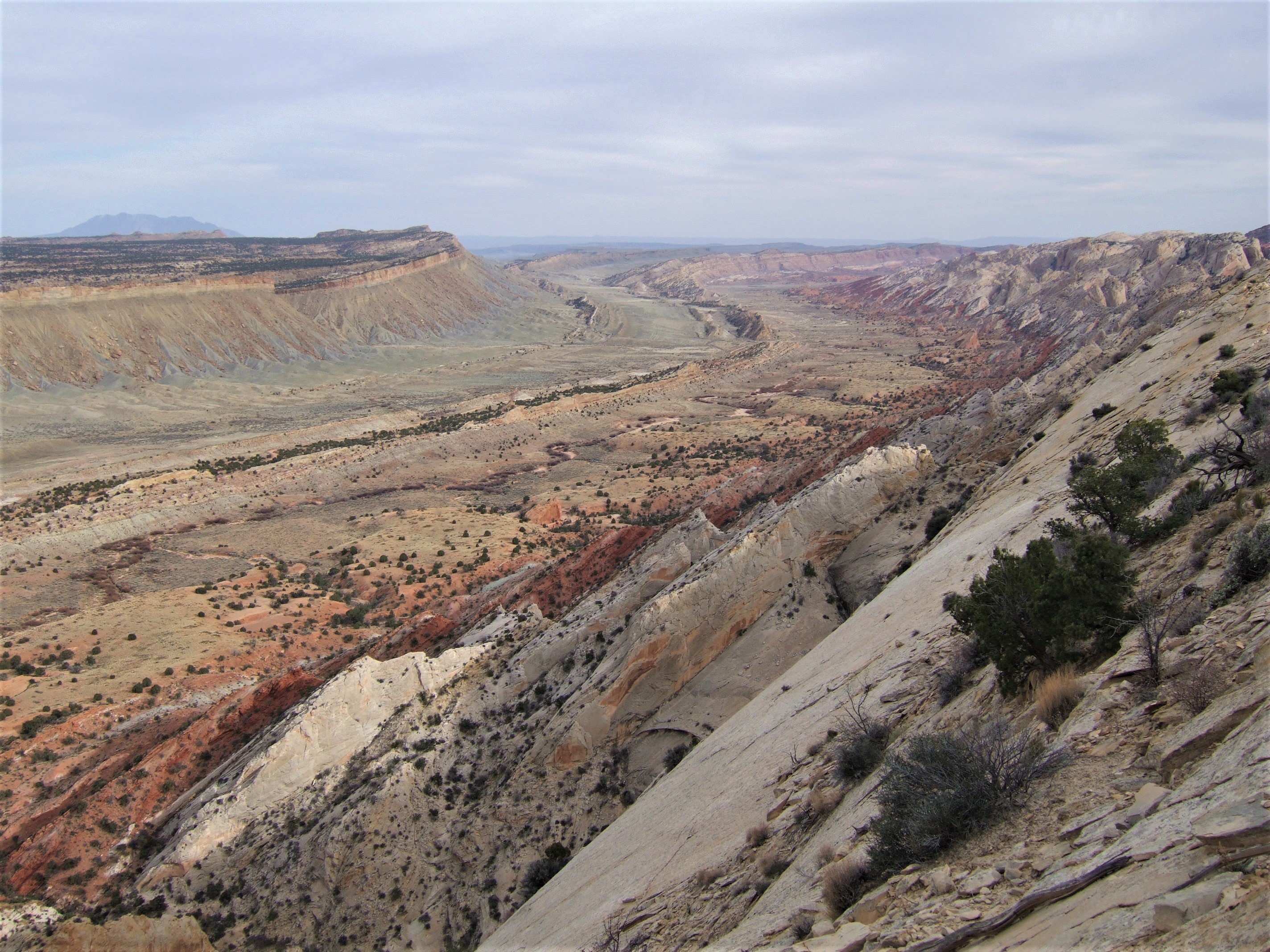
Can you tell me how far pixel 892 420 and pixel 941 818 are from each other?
161 ft

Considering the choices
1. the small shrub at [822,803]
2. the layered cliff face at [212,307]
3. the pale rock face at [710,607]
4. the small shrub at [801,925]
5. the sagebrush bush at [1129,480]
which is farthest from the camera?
the layered cliff face at [212,307]

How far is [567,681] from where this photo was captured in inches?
719

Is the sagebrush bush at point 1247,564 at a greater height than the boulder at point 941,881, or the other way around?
the sagebrush bush at point 1247,564

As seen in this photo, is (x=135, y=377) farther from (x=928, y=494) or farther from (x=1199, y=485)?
(x=1199, y=485)

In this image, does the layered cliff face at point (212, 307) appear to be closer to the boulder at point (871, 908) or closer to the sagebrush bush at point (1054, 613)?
the sagebrush bush at point (1054, 613)

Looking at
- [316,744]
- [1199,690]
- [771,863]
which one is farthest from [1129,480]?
Result: [316,744]

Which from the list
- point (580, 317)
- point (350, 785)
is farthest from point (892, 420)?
point (580, 317)

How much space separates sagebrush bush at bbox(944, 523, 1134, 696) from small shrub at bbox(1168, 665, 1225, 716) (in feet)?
5.85

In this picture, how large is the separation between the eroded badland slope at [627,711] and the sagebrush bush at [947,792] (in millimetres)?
158

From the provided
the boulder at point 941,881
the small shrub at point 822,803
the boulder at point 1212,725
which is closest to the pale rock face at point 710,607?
the small shrub at point 822,803

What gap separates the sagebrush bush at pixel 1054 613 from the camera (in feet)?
26.7

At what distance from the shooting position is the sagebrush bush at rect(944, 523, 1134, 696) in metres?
8.13

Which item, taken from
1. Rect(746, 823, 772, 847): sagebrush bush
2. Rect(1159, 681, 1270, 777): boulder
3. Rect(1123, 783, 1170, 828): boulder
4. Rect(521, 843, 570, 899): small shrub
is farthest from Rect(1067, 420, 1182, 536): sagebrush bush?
Rect(521, 843, 570, 899): small shrub

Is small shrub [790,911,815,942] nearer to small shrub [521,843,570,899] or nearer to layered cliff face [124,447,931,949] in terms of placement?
small shrub [521,843,570,899]
